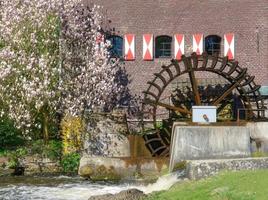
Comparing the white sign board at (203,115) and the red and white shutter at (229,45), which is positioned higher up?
the red and white shutter at (229,45)

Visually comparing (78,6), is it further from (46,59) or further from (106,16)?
(46,59)

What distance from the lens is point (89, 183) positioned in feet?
55.1

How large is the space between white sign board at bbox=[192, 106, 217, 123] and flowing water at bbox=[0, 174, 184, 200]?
245cm

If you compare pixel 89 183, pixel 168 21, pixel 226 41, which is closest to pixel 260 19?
pixel 226 41

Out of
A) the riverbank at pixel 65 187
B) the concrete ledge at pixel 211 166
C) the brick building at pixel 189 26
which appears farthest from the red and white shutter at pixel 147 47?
the concrete ledge at pixel 211 166

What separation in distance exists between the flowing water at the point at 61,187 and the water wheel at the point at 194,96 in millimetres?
2813

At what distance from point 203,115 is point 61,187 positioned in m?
4.44

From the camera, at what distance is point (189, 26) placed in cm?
2409

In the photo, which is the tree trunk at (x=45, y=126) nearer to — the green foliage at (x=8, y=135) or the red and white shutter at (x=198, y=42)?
the green foliage at (x=8, y=135)

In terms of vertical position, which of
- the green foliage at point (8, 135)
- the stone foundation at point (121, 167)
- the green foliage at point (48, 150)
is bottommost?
the stone foundation at point (121, 167)

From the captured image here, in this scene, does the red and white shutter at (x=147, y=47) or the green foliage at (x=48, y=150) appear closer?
the green foliage at (x=48, y=150)

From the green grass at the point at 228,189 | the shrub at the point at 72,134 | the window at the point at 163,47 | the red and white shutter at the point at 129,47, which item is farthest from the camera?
the window at the point at 163,47

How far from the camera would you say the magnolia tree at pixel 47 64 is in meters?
20.4

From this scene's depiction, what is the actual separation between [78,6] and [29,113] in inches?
190
